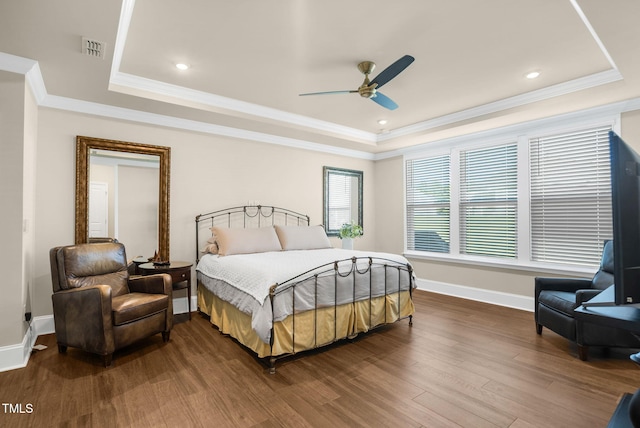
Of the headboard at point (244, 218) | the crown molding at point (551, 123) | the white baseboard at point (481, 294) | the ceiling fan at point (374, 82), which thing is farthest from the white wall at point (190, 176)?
the ceiling fan at point (374, 82)

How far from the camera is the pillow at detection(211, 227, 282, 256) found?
3930mm

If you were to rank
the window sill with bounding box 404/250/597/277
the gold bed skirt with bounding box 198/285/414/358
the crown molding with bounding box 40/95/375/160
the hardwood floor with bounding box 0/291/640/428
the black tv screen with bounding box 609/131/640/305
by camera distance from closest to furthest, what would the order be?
1. the black tv screen with bounding box 609/131/640/305
2. the hardwood floor with bounding box 0/291/640/428
3. the gold bed skirt with bounding box 198/285/414/358
4. the crown molding with bounding box 40/95/375/160
5. the window sill with bounding box 404/250/597/277

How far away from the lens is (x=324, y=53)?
2885 mm

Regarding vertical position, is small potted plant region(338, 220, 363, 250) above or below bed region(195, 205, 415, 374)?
above

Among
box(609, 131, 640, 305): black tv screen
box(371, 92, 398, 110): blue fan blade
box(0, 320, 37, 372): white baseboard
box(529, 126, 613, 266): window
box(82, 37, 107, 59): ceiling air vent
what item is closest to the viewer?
box(609, 131, 640, 305): black tv screen

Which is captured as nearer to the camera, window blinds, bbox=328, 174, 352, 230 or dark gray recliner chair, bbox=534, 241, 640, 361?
dark gray recliner chair, bbox=534, 241, 640, 361

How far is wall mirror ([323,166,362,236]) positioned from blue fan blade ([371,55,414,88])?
2.93 metres

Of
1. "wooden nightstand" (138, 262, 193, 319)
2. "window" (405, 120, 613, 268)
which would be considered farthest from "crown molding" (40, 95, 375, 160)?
"window" (405, 120, 613, 268)

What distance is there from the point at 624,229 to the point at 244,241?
143 inches

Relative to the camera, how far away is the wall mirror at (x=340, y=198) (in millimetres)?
5758

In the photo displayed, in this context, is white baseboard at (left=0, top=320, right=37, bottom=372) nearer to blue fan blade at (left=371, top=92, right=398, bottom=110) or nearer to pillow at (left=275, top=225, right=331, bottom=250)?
pillow at (left=275, top=225, right=331, bottom=250)

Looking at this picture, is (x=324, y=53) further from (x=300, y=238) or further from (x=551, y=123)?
(x=551, y=123)

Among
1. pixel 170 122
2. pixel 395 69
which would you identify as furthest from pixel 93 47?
pixel 395 69

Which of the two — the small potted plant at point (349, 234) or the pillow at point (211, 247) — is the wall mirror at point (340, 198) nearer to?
the small potted plant at point (349, 234)
